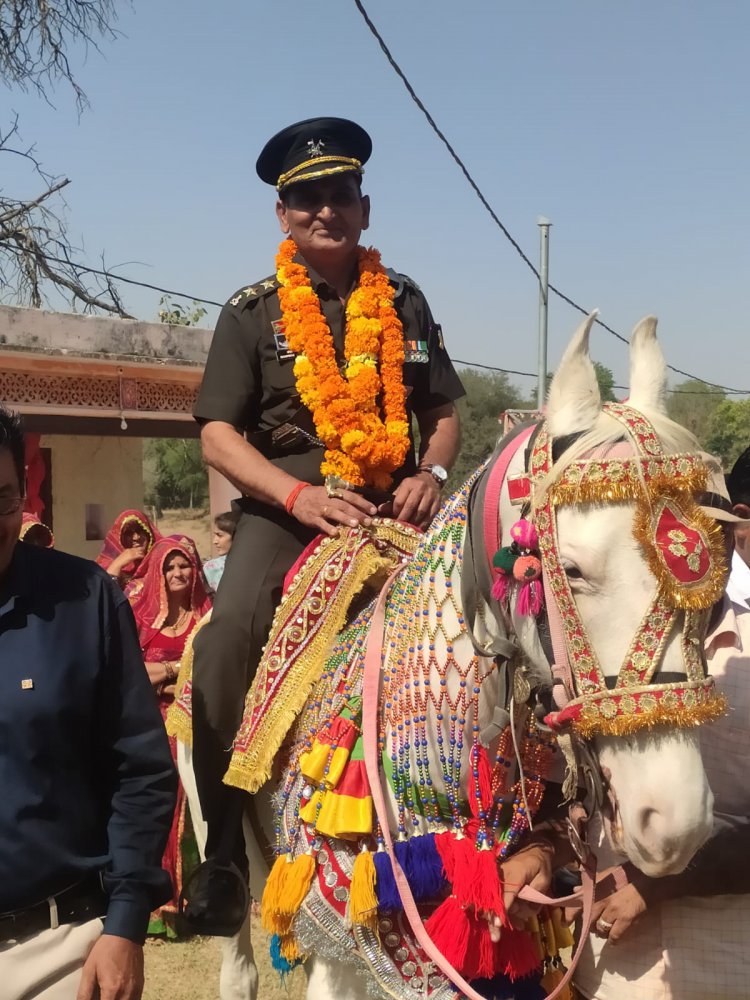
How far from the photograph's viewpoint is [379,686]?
2732 mm

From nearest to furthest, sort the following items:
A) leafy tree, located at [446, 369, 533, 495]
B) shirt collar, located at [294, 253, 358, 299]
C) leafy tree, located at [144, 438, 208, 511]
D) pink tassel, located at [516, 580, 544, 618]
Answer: pink tassel, located at [516, 580, 544, 618] → shirt collar, located at [294, 253, 358, 299] → leafy tree, located at [446, 369, 533, 495] → leafy tree, located at [144, 438, 208, 511]

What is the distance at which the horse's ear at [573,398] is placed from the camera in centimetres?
220

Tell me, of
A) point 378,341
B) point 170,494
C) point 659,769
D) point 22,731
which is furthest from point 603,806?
point 170,494

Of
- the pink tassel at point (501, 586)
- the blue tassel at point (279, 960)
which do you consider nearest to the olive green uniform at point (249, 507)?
the blue tassel at point (279, 960)

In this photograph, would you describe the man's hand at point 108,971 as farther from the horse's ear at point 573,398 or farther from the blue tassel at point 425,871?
the horse's ear at point 573,398

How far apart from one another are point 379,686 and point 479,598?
47cm

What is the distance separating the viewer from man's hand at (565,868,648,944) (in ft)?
8.43

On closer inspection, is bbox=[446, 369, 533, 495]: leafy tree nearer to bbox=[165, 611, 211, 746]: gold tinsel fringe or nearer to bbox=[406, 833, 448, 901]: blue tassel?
bbox=[165, 611, 211, 746]: gold tinsel fringe

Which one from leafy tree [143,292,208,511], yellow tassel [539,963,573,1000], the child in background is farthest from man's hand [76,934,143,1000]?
leafy tree [143,292,208,511]

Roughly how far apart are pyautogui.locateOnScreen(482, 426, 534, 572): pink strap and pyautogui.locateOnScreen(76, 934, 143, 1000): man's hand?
3.89 feet

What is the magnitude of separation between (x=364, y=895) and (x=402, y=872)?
115mm

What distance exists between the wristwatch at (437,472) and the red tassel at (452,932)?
1446 mm

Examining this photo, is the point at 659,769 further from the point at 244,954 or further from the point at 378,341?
the point at 244,954

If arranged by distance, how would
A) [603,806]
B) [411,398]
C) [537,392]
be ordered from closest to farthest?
[603,806], [411,398], [537,392]
